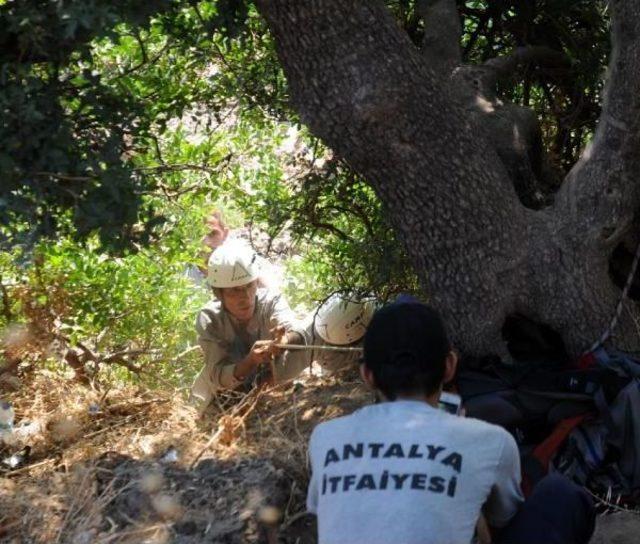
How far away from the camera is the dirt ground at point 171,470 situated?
4059 mm

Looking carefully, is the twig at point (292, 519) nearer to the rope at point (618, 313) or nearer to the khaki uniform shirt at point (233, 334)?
the rope at point (618, 313)

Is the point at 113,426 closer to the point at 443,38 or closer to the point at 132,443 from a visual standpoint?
the point at 132,443

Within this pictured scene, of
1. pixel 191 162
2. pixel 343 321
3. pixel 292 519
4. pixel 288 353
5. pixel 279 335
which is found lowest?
pixel 292 519

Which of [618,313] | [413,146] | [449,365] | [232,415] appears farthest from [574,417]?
[232,415]

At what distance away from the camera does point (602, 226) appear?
4453 mm

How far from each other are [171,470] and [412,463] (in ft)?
7.05

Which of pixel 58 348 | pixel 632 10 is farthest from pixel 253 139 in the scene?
pixel 632 10

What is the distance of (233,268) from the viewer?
5.84 meters

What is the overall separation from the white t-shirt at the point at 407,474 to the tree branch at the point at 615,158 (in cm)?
200

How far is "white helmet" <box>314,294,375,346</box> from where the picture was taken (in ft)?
18.5

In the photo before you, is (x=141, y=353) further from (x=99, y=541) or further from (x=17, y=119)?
(x=17, y=119)

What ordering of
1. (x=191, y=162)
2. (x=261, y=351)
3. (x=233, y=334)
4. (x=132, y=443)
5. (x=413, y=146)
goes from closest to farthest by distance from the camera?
(x=413, y=146)
(x=132, y=443)
(x=261, y=351)
(x=233, y=334)
(x=191, y=162)

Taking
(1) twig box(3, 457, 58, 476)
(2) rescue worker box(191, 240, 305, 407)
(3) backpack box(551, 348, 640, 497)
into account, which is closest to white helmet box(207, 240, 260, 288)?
(2) rescue worker box(191, 240, 305, 407)

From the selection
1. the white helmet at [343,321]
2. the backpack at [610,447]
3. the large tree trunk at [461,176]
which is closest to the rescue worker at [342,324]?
the white helmet at [343,321]
